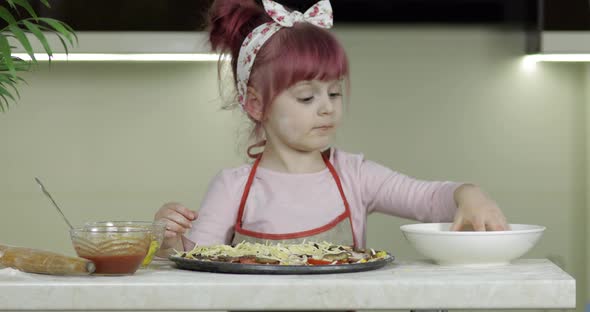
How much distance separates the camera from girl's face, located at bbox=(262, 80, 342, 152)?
171 cm

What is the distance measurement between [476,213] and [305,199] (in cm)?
46

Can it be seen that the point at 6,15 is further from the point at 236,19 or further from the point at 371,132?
the point at 371,132

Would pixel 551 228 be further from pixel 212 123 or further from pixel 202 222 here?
pixel 202 222

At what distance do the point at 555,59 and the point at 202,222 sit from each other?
163cm

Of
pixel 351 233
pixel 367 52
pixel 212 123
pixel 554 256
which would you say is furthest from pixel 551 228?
pixel 351 233

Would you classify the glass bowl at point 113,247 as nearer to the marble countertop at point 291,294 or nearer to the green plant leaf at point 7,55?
the marble countertop at point 291,294

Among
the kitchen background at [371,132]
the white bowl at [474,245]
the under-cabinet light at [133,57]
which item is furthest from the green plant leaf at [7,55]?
the kitchen background at [371,132]

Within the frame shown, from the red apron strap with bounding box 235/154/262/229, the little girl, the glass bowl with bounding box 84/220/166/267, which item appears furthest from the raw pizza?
the red apron strap with bounding box 235/154/262/229

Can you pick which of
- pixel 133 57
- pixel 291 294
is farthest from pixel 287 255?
pixel 133 57

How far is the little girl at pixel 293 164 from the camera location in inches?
67.8

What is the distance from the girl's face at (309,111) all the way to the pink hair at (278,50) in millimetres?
18

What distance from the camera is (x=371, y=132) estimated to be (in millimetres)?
3109

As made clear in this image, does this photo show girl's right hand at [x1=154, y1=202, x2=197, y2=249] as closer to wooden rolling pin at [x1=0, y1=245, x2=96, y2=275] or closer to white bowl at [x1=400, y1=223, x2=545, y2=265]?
wooden rolling pin at [x1=0, y1=245, x2=96, y2=275]

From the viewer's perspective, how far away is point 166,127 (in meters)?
3.14
